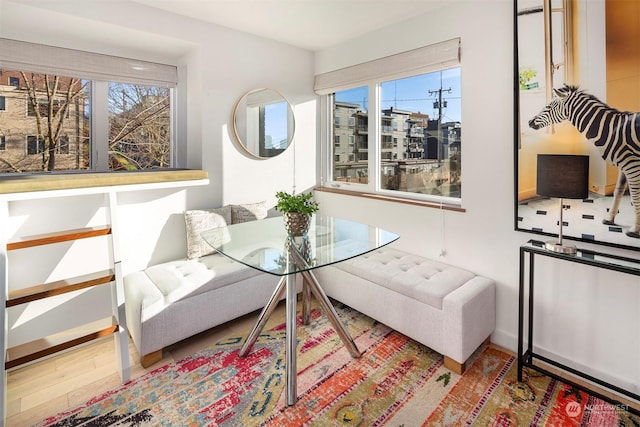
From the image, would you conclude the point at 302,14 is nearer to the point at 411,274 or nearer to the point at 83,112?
the point at 83,112

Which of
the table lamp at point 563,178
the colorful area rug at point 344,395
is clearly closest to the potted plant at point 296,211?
Answer: the colorful area rug at point 344,395

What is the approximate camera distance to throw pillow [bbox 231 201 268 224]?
310cm

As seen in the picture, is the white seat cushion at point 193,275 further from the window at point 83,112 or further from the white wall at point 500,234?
the white wall at point 500,234

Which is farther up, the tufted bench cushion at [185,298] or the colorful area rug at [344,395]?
the tufted bench cushion at [185,298]

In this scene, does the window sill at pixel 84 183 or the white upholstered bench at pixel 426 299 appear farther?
the white upholstered bench at pixel 426 299

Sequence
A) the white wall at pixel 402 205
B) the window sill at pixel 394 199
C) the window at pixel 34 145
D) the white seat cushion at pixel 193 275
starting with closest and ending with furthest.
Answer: the white wall at pixel 402 205
the white seat cushion at pixel 193 275
the window at pixel 34 145
the window sill at pixel 394 199

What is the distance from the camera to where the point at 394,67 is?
2889 millimetres

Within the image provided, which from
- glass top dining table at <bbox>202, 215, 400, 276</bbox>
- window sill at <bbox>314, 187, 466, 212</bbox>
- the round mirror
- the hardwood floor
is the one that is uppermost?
the round mirror

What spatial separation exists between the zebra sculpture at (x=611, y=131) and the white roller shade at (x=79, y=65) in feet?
9.76

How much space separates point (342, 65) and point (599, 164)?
2.30 meters

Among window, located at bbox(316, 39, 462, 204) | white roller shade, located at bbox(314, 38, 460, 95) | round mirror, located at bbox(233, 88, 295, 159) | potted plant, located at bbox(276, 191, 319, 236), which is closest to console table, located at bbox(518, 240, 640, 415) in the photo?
window, located at bbox(316, 39, 462, 204)

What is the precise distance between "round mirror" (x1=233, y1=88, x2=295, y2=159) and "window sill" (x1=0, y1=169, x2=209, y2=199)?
30.2 inches

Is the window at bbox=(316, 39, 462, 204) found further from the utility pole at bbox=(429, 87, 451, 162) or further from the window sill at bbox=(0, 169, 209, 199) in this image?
the window sill at bbox=(0, 169, 209, 199)

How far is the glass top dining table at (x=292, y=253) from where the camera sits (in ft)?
6.13
